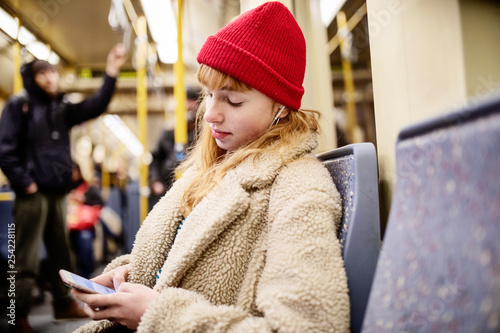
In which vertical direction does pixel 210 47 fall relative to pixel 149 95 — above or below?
below

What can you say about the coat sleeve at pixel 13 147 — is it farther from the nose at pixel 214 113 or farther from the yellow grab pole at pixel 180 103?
the nose at pixel 214 113

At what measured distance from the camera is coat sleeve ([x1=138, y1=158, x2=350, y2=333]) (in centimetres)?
62

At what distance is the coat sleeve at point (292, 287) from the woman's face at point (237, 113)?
0.87ft

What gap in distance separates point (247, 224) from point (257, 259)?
82 mm

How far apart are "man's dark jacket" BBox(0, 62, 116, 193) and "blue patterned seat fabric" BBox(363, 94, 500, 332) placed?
250 centimetres

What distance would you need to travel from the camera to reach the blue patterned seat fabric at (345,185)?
0.76 meters

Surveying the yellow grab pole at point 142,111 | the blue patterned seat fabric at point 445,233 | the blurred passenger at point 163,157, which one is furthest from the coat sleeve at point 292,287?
the yellow grab pole at point 142,111

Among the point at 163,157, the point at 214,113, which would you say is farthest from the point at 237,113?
the point at 163,157

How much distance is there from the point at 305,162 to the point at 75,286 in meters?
0.61

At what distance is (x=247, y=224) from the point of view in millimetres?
812

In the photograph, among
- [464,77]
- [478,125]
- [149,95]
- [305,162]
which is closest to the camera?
[478,125]

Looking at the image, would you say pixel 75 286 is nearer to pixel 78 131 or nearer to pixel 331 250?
pixel 331 250

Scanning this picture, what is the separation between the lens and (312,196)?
734mm

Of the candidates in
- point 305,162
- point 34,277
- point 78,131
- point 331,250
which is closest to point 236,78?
point 305,162
